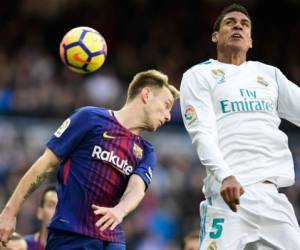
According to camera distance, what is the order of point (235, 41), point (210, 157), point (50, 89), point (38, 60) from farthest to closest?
point (38, 60) < point (50, 89) < point (235, 41) < point (210, 157)

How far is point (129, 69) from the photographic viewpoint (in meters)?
17.4

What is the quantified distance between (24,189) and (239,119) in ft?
5.10

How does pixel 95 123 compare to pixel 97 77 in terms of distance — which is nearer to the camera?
pixel 95 123

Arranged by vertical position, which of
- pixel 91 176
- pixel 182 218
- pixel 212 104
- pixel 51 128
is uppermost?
pixel 212 104

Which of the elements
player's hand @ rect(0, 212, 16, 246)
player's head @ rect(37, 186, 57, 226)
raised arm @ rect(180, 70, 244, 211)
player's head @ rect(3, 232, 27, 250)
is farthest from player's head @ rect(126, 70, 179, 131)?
player's head @ rect(3, 232, 27, 250)

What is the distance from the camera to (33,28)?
18.6 m

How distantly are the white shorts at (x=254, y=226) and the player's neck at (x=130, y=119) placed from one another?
86cm

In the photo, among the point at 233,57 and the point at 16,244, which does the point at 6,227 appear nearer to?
the point at 233,57

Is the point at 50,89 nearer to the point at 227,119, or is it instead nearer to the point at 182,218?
the point at 182,218

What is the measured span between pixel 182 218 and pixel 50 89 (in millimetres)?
3101

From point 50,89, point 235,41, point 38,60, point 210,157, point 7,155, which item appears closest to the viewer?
point 210,157

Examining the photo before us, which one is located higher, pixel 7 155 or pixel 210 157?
pixel 210 157

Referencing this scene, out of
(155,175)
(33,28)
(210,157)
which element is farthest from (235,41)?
(33,28)

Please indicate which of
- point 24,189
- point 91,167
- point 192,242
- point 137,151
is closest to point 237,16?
point 137,151
